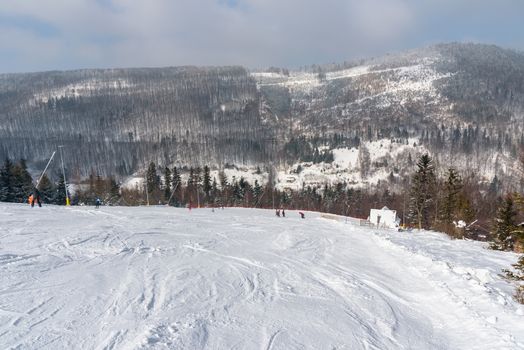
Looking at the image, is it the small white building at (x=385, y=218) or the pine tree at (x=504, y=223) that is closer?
the pine tree at (x=504, y=223)

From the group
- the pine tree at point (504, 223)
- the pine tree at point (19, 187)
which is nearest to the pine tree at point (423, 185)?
the pine tree at point (504, 223)

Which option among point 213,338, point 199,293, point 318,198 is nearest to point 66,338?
point 213,338

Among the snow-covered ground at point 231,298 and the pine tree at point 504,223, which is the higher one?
the snow-covered ground at point 231,298

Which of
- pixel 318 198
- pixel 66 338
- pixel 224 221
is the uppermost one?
pixel 66 338

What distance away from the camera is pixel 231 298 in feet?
29.5

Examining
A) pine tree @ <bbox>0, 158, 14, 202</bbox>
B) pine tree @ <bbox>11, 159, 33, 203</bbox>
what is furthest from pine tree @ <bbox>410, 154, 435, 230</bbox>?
pine tree @ <bbox>0, 158, 14, 202</bbox>

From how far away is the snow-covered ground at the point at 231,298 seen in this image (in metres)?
6.75

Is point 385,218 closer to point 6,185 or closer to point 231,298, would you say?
point 231,298

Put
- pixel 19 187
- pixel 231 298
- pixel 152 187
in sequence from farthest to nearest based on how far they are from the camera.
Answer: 1. pixel 152 187
2. pixel 19 187
3. pixel 231 298

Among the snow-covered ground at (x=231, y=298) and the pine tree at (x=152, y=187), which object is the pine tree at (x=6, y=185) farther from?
the snow-covered ground at (x=231, y=298)

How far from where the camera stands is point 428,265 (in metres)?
13.8

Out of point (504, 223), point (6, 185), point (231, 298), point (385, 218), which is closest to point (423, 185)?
point (385, 218)

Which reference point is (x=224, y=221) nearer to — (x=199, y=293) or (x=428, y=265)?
(x=428, y=265)

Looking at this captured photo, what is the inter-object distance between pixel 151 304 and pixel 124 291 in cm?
120
